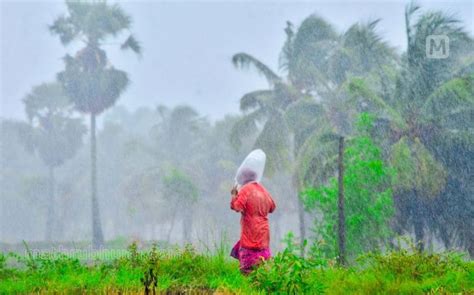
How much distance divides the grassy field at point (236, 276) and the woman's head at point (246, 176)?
3.27 ft

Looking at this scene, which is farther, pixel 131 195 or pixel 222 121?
pixel 222 121

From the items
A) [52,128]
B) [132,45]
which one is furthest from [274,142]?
[52,128]

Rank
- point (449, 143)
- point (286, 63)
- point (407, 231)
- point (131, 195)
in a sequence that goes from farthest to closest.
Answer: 1. point (131, 195)
2. point (286, 63)
3. point (407, 231)
4. point (449, 143)

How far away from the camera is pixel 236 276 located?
7129mm

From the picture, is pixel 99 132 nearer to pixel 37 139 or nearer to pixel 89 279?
pixel 37 139

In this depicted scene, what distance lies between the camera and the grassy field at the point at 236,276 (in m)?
6.11

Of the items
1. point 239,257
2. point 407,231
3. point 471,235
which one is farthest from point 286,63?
point 239,257

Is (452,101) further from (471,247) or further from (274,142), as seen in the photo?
(274,142)

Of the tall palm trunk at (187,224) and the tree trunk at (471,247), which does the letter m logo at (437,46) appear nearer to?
the tree trunk at (471,247)

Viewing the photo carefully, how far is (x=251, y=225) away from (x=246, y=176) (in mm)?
643

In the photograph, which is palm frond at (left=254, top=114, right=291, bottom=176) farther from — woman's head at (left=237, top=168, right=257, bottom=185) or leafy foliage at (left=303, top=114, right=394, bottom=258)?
woman's head at (left=237, top=168, right=257, bottom=185)

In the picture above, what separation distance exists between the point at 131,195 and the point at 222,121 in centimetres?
1085

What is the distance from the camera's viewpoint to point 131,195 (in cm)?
4047

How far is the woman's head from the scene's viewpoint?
7.91m
